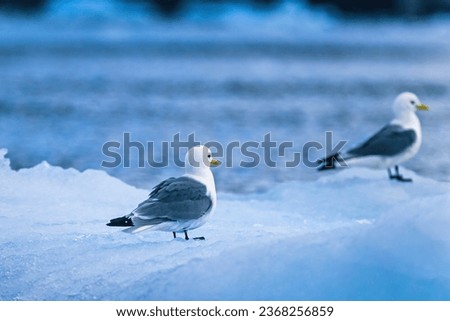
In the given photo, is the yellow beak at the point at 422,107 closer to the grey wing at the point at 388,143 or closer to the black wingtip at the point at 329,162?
the grey wing at the point at 388,143

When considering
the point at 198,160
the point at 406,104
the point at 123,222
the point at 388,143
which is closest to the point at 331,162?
the point at 388,143

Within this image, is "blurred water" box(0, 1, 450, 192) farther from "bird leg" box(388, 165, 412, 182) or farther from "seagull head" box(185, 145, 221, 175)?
"seagull head" box(185, 145, 221, 175)

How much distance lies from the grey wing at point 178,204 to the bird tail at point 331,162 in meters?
0.85

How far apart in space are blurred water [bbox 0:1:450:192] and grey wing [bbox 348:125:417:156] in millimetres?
135

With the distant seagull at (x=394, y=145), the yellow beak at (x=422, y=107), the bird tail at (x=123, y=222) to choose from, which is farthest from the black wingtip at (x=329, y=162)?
the bird tail at (x=123, y=222)

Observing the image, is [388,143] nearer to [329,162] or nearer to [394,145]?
[394,145]

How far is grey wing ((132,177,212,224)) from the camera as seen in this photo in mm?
2135

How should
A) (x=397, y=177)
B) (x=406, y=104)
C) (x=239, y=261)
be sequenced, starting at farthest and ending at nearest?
1. (x=406, y=104)
2. (x=397, y=177)
3. (x=239, y=261)

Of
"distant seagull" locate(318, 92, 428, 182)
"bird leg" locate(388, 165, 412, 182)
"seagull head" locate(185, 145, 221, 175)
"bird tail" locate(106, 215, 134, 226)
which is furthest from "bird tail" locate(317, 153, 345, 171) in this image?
"bird tail" locate(106, 215, 134, 226)

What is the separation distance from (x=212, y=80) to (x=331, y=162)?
1.89 m

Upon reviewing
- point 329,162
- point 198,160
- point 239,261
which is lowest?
point 239,261

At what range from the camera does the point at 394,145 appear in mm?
2846

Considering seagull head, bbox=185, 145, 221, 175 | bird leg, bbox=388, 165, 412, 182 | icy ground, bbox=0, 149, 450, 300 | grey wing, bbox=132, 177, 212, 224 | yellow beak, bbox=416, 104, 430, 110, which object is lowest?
icy ground, bbox=0, 149, 450, 300
